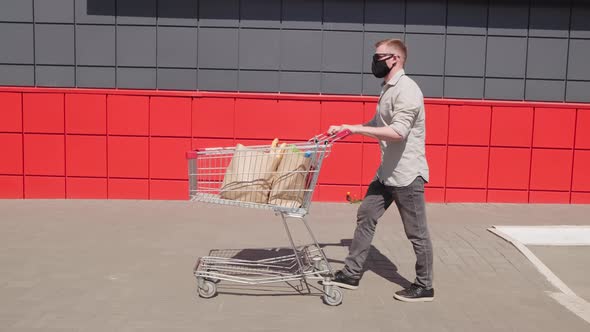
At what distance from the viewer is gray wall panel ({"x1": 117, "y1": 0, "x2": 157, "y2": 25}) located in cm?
874

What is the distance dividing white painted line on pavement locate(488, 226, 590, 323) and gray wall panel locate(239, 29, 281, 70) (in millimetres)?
4392

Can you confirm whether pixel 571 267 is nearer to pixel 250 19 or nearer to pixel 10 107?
pixel 250 19

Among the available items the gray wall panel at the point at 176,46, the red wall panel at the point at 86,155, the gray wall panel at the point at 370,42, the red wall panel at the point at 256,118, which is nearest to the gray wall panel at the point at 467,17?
the gray wall panel at the point at 370,42

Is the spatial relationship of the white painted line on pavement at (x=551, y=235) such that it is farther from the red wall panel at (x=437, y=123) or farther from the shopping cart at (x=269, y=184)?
the shopping cart at (x=269, y=184)

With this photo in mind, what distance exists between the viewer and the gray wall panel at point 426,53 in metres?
8.82

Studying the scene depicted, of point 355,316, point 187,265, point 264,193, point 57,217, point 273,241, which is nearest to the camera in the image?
point 355,316

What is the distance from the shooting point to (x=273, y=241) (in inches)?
257

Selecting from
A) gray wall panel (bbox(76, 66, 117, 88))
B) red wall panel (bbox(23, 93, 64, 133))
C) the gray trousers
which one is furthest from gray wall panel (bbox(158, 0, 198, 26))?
the gray trousers

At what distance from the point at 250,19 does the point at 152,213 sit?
10.6ft

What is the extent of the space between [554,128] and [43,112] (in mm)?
7649

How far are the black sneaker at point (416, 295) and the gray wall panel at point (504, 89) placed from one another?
Result: 4.99 metres

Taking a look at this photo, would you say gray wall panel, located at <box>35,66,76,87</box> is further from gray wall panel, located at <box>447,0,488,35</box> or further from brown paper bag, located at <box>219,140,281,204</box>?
gray wall panel, located at <box>447,0,488,35</box>

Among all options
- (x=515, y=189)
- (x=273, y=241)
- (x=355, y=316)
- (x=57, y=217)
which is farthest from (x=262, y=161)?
(x=515, y=189)

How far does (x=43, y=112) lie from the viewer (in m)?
8.71
